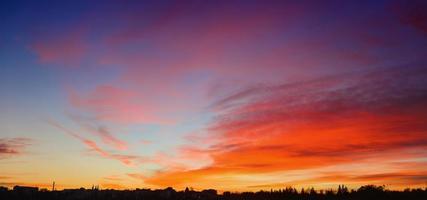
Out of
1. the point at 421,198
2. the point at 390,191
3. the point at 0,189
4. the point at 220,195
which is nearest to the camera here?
the point at 421,198

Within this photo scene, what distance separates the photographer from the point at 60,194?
4728 cm

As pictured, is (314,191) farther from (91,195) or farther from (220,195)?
(91,195)

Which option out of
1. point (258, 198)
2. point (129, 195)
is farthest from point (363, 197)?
point (129, 195)

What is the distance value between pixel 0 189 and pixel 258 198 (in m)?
27.9

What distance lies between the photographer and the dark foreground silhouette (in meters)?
33.8

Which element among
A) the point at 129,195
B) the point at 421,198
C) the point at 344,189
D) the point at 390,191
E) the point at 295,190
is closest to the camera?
the point at 421,198

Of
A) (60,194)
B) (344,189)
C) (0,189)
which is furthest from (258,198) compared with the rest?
(0,189)

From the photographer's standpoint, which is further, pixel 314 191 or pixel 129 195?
pixel 129 195

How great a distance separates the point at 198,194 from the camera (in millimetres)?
44031

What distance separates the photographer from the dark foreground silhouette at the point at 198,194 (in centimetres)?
3378

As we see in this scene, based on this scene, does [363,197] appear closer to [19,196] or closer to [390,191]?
[390,191]

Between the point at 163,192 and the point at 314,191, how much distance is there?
15.1 m

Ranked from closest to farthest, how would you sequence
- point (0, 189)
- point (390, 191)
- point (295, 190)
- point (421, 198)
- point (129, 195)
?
point (421, 198) < point (390, 191) < point (295, 190) < point (129, 195) < point (0, 189)

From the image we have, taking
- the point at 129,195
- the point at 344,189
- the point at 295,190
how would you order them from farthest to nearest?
the point at 129,195
the point at 295,190
the point at 344,189
